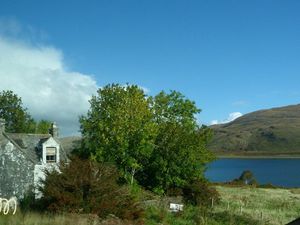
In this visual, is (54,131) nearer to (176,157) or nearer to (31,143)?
(31,143)

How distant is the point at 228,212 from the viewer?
123 feet

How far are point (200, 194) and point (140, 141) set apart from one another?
6.84 meters

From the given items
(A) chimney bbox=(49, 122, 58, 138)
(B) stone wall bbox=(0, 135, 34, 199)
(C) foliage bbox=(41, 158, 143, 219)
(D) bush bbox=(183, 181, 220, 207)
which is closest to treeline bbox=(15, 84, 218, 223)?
(D) bush bbox=(183, 181, 220, 207)

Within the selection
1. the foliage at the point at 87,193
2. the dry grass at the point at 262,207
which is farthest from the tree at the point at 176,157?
the foliage at the point at 87,193

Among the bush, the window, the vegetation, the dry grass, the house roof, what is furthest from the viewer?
the vegetation

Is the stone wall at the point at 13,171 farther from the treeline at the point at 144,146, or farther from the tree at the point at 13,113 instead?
the tree at the point at 13,113

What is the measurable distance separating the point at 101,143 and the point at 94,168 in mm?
17699

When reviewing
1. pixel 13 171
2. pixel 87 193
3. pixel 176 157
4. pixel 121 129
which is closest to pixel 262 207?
pixel 176 157

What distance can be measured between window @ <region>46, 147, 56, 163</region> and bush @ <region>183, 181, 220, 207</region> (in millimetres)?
12341

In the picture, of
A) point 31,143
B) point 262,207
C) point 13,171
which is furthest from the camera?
point 262,207

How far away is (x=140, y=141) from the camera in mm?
46312

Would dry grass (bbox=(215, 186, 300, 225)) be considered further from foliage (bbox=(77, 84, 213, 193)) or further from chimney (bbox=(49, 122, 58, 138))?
chimney (bbox=(49, 122, 58, 138))

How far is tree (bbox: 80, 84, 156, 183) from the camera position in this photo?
45.8 m

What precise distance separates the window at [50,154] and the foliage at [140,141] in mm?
4040
